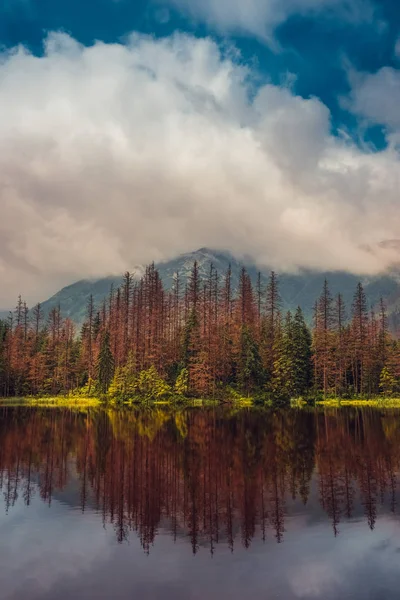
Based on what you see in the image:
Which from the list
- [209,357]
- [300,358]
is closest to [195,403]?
[209,357]

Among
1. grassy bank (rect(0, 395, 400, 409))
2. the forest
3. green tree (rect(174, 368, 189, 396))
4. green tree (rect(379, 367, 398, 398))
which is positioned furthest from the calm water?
green tree (rect(379, 367, 398, 398))

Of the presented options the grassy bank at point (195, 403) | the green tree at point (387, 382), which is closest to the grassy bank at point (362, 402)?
the grassy bank at point (195, 403)

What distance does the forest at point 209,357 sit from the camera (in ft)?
273

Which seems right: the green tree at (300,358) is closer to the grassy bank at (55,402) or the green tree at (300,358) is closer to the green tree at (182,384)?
the green tree at (182,384)

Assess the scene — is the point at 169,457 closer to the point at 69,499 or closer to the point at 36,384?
the point at 69,499

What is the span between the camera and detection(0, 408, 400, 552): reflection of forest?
1752 cm

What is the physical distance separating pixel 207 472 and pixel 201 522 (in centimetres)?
751

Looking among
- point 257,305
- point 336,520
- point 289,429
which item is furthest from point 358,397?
point 336,520

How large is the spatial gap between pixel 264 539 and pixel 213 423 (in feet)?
113

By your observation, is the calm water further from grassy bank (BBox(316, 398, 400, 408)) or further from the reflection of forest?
grassy bank (BBox(316, 398, 400, 408))

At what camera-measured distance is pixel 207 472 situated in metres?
24.4

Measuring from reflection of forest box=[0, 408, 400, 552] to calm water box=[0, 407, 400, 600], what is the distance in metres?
0.09

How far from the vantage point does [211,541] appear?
50.4 ft

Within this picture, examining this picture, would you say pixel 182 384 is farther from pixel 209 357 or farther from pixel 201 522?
pixel 201 522
